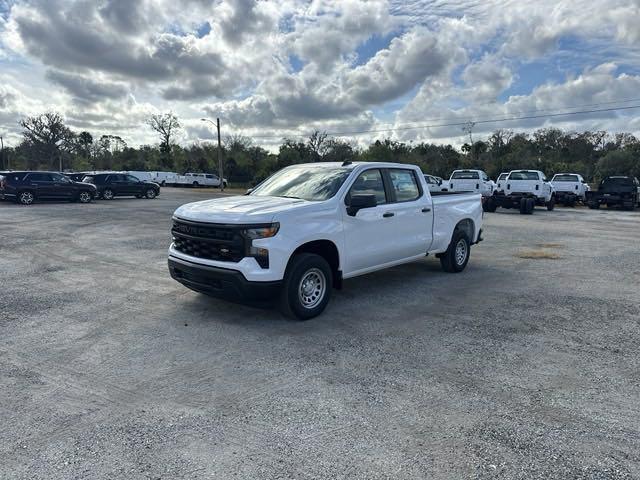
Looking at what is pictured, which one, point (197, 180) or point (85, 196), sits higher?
point (197, 180)

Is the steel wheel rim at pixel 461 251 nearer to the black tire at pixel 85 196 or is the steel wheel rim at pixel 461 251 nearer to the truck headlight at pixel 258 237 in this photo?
the truck headlight at pixel 258 237

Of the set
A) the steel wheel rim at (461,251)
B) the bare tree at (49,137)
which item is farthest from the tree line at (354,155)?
the steel wheel rim at (461,251)

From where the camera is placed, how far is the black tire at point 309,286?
5.29 m

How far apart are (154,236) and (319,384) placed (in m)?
9.82

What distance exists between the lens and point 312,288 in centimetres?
568

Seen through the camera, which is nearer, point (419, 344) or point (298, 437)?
point (298, 437)

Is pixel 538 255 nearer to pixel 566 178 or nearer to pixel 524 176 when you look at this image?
pixel 524 176

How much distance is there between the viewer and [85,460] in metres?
2.89

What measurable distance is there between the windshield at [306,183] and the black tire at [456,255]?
9.72 ft

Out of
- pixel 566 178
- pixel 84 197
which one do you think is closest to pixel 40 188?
pixel 84 197

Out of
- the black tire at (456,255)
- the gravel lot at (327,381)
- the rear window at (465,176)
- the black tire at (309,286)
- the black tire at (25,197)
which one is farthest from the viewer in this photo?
the rear window at (465,176)

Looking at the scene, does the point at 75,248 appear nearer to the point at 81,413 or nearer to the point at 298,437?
the point at 81,413

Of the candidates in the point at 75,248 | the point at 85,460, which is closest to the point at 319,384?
the point at 85,460

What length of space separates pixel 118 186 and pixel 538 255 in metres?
25.4
